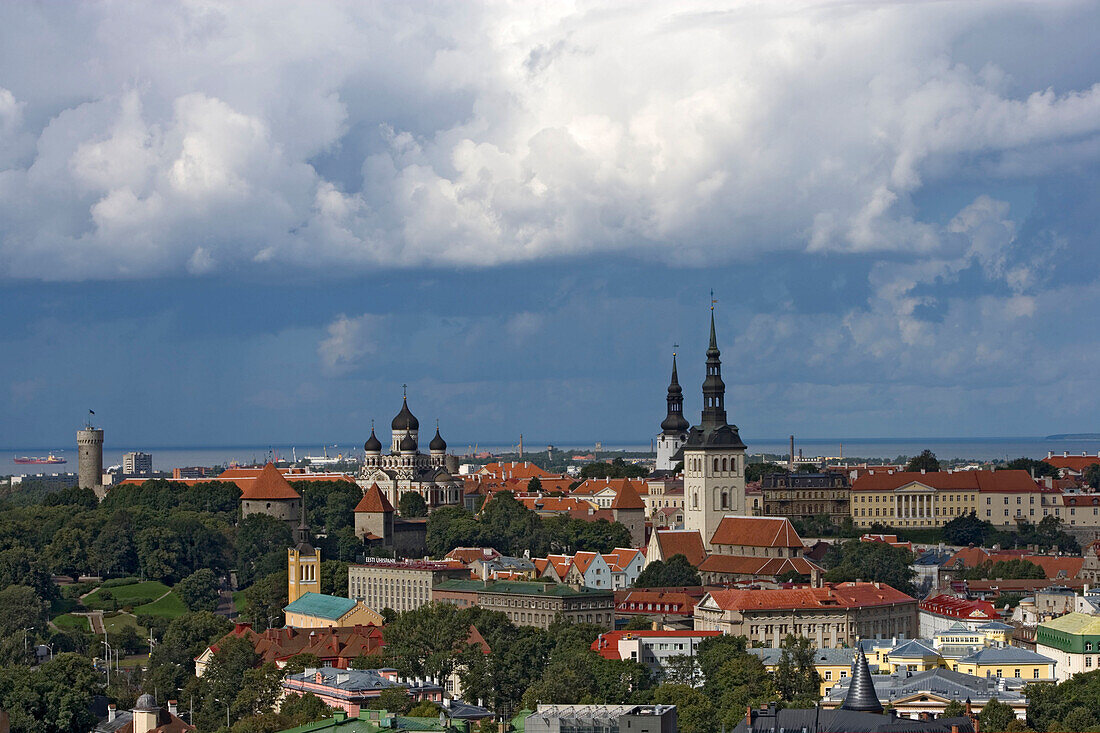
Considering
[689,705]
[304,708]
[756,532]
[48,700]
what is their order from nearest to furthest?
[304,708] → [689,705] → [48,700] → [756,532]

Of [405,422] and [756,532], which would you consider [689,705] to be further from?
[405,422]

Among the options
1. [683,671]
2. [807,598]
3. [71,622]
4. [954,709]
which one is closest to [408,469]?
[71,622]

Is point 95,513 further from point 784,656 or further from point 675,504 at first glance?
point 784,656

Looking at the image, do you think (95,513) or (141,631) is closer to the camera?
(141,631)

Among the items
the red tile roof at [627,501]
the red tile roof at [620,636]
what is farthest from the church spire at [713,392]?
the red tile roof at [620,636]

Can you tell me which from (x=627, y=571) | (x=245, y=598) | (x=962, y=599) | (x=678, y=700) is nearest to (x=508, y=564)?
(x=627, y=571)

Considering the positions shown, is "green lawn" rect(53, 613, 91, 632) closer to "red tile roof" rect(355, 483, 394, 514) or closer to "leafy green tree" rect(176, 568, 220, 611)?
"leafy green tree" rect(176, 568, 220, 611)

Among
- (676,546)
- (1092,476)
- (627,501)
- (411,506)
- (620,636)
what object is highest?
(1092,476)
